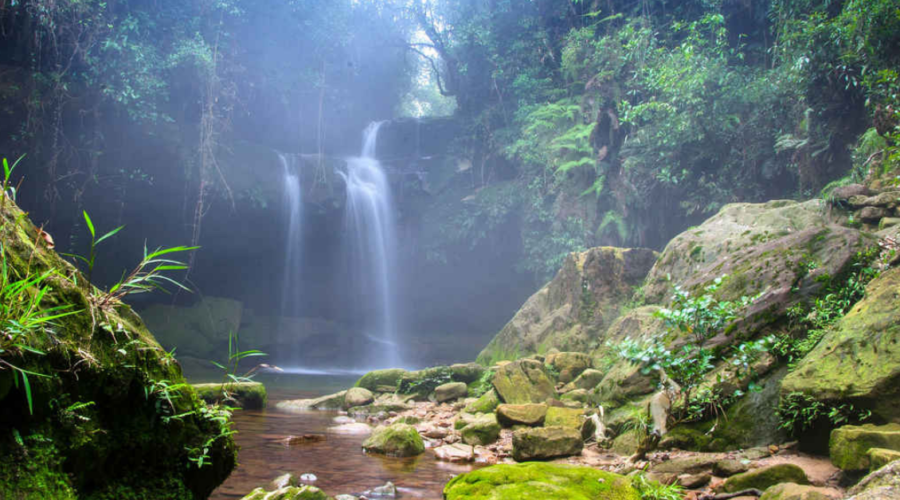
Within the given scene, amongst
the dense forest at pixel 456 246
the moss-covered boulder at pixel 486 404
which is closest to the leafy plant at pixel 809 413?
the dense forest at pixel 456 246

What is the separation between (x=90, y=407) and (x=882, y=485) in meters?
3.29

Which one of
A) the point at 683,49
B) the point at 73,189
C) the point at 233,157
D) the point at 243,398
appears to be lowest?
the point at 243,398

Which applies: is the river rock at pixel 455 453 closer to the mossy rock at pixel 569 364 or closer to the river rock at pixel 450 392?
the mossy rock at pixel 569 364

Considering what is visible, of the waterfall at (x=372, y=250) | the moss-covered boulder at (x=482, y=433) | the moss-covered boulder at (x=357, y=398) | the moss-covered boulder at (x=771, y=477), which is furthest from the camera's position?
the waterfall at (x=372, y=250)

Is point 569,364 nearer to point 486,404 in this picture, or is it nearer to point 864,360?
point 486,404

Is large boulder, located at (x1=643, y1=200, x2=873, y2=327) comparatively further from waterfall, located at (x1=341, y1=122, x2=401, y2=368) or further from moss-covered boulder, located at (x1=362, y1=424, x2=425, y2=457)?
waterfall, located at (x1=341, y1=122, x2=401, y2=368)

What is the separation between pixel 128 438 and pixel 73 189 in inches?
562

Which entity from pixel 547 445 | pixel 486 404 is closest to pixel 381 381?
pixel 486 404

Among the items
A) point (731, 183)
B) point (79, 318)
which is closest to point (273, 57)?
point (731, 183)

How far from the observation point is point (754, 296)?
5.11m

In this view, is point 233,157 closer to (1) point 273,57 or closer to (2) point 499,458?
(1) point 273,57

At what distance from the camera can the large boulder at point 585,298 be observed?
10031 millimetres

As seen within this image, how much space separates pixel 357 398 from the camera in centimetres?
932

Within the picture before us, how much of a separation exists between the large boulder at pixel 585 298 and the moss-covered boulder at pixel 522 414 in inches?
139
